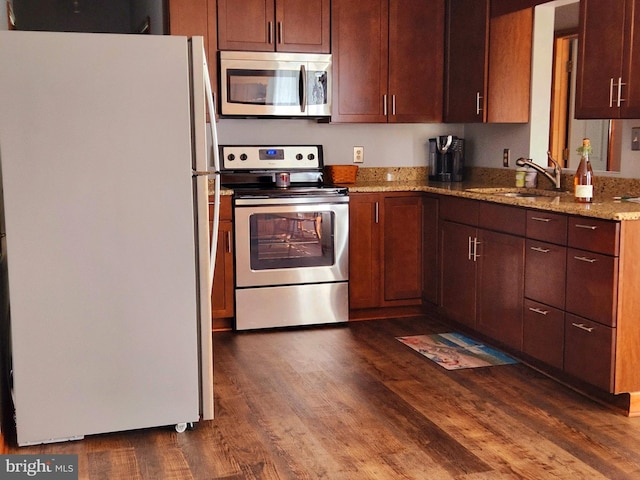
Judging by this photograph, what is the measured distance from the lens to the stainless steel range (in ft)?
15.4

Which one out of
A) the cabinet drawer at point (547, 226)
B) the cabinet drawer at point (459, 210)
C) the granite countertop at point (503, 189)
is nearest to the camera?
the granite countertop at point (503, 189)

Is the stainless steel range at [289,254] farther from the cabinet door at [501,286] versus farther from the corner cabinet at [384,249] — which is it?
the cabinet door at [501,286]

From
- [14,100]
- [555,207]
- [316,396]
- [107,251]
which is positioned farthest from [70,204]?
[555,207]

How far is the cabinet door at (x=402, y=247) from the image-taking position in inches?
198

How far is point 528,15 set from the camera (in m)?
4.77

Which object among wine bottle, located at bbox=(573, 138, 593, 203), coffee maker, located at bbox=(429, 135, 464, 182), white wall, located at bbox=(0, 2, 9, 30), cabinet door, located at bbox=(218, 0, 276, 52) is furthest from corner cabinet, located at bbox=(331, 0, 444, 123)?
white wall, located at bbox=(0, 2, 9, 30)

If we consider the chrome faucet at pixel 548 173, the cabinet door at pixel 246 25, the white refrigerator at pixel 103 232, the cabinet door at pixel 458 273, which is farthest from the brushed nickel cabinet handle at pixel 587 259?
the cabinet door at pixel 246 25

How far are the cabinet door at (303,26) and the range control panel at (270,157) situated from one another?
0.66 metres

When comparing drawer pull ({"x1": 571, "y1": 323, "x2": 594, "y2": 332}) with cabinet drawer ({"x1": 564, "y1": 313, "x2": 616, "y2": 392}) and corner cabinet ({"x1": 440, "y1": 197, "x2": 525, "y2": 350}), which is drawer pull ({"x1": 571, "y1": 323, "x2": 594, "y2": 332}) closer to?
cabinet drawer ({"x1": 564, "y1": 313, "x2": 616, "y2": 392})

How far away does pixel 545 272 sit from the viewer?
3.75m

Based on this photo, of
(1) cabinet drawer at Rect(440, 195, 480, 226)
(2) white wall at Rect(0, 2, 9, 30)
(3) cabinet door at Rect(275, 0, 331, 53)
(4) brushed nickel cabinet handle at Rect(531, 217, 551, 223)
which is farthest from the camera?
(3) cabinet door at Rect(275, 0, 331, 53)

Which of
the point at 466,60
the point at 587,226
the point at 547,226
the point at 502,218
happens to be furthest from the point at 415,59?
the point at 587,226

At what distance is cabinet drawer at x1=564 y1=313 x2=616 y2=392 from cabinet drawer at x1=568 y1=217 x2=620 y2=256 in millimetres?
332

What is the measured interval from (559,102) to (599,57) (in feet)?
5.75
